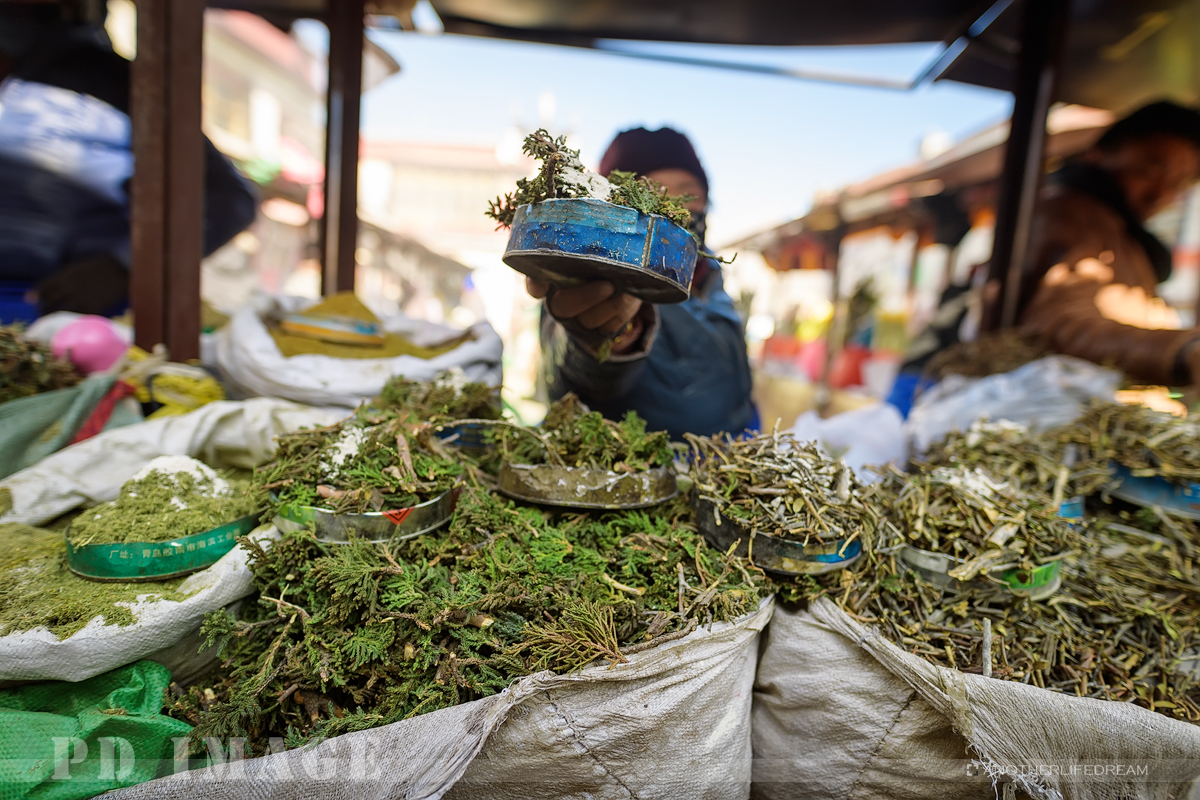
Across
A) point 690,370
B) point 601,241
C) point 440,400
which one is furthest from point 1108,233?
point 440,400

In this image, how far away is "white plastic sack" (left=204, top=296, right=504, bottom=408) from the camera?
212cm

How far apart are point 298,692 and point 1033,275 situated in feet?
16.4

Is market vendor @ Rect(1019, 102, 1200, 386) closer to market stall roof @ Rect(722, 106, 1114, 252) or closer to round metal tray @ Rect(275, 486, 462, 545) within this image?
market stall roof @ Rect(722, 106, 1114, 252)

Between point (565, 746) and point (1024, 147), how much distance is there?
194 inches

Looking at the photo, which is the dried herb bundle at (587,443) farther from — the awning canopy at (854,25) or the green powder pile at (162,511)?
the awning canopy at (854,25)

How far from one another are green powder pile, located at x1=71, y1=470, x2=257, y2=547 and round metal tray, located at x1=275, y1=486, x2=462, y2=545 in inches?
7.7

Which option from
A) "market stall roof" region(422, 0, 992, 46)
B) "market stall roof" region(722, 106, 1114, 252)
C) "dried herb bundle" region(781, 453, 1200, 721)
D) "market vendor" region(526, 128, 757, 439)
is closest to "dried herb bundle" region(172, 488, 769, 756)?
"dried herb bundle" region(781, 453, 1200, 721)

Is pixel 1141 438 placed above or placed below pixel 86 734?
above

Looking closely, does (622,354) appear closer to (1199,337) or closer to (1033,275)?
(1199,337)

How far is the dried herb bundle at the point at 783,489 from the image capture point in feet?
4.72

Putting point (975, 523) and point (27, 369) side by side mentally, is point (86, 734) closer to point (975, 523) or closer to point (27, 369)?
point (27, 369)

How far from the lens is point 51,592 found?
127 centimetres

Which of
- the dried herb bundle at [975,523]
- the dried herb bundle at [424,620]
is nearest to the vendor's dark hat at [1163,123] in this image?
the dried herb bundle at [975,523]

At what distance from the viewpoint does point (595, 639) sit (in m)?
1.25
